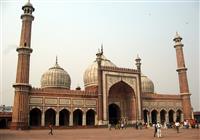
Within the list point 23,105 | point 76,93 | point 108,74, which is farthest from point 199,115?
point 23,105

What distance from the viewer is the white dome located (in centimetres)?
2948

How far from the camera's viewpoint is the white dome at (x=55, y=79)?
2948cm

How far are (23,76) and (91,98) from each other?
7.64m

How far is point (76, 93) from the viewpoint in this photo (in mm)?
26750

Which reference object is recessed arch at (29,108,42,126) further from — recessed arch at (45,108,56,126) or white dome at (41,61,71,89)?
white dome at (41,61,71,89)

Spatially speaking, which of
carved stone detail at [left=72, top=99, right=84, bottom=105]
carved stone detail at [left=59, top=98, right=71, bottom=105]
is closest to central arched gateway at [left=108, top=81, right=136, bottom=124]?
carved stone detail at [left=72, top=99, right=84, bottom=105]

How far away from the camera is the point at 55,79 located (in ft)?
97.1

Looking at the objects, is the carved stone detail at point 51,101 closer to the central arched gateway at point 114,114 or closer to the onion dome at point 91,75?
the onion dome at point 91,75

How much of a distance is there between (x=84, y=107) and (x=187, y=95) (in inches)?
514

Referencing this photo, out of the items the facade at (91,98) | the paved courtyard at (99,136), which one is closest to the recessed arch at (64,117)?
the facade at (91,98)

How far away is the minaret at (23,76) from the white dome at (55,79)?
5.63 metres

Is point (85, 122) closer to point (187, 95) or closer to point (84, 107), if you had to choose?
point (84, 107)

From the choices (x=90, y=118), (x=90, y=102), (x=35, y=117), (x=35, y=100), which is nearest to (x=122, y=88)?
(x=90, y=102)

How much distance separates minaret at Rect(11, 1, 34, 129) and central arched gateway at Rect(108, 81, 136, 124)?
9.83 m
